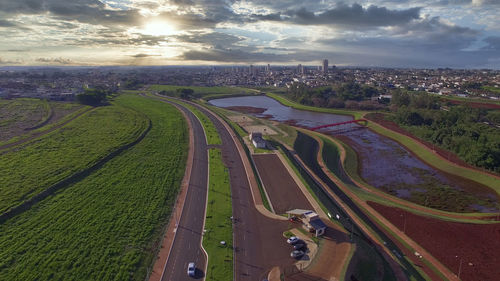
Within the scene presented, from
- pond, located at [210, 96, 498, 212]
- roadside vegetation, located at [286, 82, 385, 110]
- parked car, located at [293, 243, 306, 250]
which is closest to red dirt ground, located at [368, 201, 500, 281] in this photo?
pond, located at [210, 96, 498, 212]

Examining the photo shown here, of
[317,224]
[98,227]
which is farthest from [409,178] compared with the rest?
[98,227]

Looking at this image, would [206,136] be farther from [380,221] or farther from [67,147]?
[380,221]

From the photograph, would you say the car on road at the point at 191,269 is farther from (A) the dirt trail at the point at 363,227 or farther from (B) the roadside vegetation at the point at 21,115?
(B) the roadside vegetation at the point at 21,115

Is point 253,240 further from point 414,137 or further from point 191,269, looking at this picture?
point 414,137

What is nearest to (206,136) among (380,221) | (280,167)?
(280,167)

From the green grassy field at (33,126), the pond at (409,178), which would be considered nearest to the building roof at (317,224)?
the pond at (409,178)

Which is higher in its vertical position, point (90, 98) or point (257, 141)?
point (90, 98)
